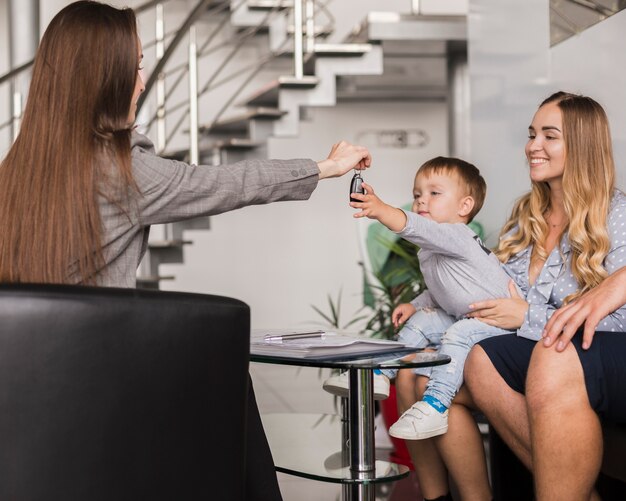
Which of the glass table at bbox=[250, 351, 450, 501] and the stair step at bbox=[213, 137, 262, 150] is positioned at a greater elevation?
the stair step at bbox=[213, 137, 262, 150]

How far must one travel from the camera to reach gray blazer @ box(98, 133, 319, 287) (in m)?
1.67

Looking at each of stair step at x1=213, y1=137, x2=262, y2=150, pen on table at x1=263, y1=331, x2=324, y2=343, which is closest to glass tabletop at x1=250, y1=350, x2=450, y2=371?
pen on table at x1=263, y1=331, x2=324, y2=343

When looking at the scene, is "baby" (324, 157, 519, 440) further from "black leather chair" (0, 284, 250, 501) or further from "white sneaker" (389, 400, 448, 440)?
"black leather chair" (0, 284, 250, 501)

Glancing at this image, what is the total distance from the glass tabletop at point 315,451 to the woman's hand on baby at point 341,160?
23.7 inches

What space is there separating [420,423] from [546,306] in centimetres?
45

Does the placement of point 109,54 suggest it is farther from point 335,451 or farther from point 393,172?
point 393,172

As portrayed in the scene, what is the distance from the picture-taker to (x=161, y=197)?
5.61 feet

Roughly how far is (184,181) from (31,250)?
30 cm

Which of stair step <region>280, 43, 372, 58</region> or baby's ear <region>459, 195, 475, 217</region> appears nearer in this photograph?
baby's ear <region>459, 195, 475, 217</region>

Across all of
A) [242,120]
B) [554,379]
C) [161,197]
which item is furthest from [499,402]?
[242,120]

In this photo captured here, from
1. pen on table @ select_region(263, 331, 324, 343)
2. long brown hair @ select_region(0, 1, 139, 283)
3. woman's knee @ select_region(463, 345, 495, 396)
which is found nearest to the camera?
long brown hair @ select_region(0, 1, 139, 283)

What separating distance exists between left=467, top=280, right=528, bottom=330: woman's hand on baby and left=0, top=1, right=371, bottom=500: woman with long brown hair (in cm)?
81

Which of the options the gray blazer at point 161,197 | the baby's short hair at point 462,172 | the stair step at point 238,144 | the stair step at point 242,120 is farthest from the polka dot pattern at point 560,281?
the stair step at point 238,144

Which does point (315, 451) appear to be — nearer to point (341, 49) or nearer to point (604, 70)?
point (604, 70)
